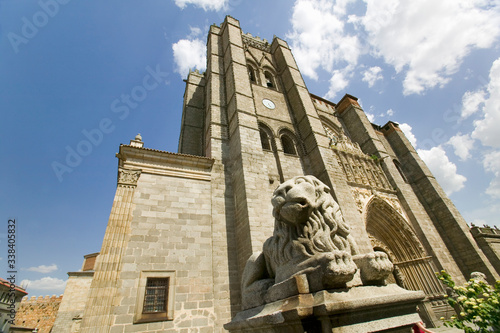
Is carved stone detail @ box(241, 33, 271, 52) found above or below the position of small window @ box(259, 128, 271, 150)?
above

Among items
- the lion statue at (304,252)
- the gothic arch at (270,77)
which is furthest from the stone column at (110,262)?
the gothic arch at (270,77)

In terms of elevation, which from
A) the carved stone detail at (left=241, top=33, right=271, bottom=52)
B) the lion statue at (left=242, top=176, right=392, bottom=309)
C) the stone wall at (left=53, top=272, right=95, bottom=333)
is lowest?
the lion statue at (left=242, top=176, right=392, bottom=309)

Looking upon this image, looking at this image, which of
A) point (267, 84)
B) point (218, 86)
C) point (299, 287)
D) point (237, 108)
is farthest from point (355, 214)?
point (267, 84)

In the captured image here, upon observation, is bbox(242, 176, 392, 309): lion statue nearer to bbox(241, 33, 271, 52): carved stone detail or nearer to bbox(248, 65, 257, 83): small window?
bbox(248, 65, 257, 83): small window

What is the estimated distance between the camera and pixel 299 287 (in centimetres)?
181

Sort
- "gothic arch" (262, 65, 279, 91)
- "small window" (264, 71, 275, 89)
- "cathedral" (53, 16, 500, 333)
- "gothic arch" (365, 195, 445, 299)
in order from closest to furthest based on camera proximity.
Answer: "cathedral" (53, 16, 500, 333)
"gothic arch" (365, 195, 445, 299)
"gothic arch" (262, 65, 279, 91)
"small window" (264, 71, 275, 89)

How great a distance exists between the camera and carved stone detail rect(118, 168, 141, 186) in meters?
6.55

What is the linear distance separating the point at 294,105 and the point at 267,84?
3.03 meters

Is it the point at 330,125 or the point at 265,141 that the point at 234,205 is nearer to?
the point at 265,141

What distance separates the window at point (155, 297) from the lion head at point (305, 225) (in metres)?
4.26

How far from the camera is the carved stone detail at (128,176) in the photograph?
6546 mm

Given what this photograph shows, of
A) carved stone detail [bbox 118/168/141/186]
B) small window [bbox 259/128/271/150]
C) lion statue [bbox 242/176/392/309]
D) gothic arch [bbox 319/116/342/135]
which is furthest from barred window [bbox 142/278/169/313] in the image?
gothic arch [bbox 319/116/342/135]

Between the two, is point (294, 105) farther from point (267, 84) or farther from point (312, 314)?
point (312, 314)

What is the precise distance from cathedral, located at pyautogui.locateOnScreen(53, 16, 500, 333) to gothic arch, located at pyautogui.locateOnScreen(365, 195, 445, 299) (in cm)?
4
